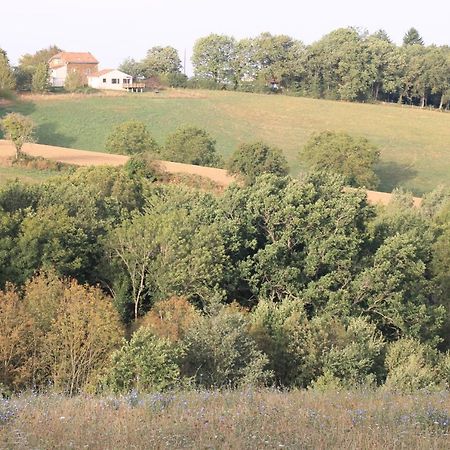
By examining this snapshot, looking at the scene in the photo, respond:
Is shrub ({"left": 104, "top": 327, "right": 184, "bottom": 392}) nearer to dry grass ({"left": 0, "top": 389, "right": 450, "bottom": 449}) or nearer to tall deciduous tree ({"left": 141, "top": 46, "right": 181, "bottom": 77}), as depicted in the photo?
dry grass ({"left": 0, "top": 389, "right": 450, "bottom": 449})

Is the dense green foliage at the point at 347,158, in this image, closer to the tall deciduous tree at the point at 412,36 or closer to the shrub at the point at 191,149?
the shrub at the point at 191,149

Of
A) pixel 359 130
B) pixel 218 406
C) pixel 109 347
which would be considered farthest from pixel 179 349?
pixel 359 130

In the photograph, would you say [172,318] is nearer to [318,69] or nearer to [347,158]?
[347,158]

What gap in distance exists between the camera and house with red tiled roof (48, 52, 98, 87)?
5320 inches

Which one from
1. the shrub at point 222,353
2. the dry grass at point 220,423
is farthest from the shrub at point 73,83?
the dry grass at point 220,423

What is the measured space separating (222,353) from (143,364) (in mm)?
3317

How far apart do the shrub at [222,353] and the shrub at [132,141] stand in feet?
187

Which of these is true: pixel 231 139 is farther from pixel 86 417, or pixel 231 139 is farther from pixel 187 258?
pixel 86 417

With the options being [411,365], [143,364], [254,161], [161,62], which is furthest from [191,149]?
[161,62]

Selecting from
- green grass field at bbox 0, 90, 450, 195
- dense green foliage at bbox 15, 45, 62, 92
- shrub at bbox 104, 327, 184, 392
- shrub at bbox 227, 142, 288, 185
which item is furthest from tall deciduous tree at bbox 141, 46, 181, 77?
shrub at bbox 104, 327, 184, 392

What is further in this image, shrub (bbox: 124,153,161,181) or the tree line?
the tree line

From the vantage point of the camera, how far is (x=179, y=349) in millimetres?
17906

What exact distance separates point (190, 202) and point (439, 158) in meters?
63.2

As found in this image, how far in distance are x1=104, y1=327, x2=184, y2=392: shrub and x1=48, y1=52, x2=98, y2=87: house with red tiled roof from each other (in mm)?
121151
